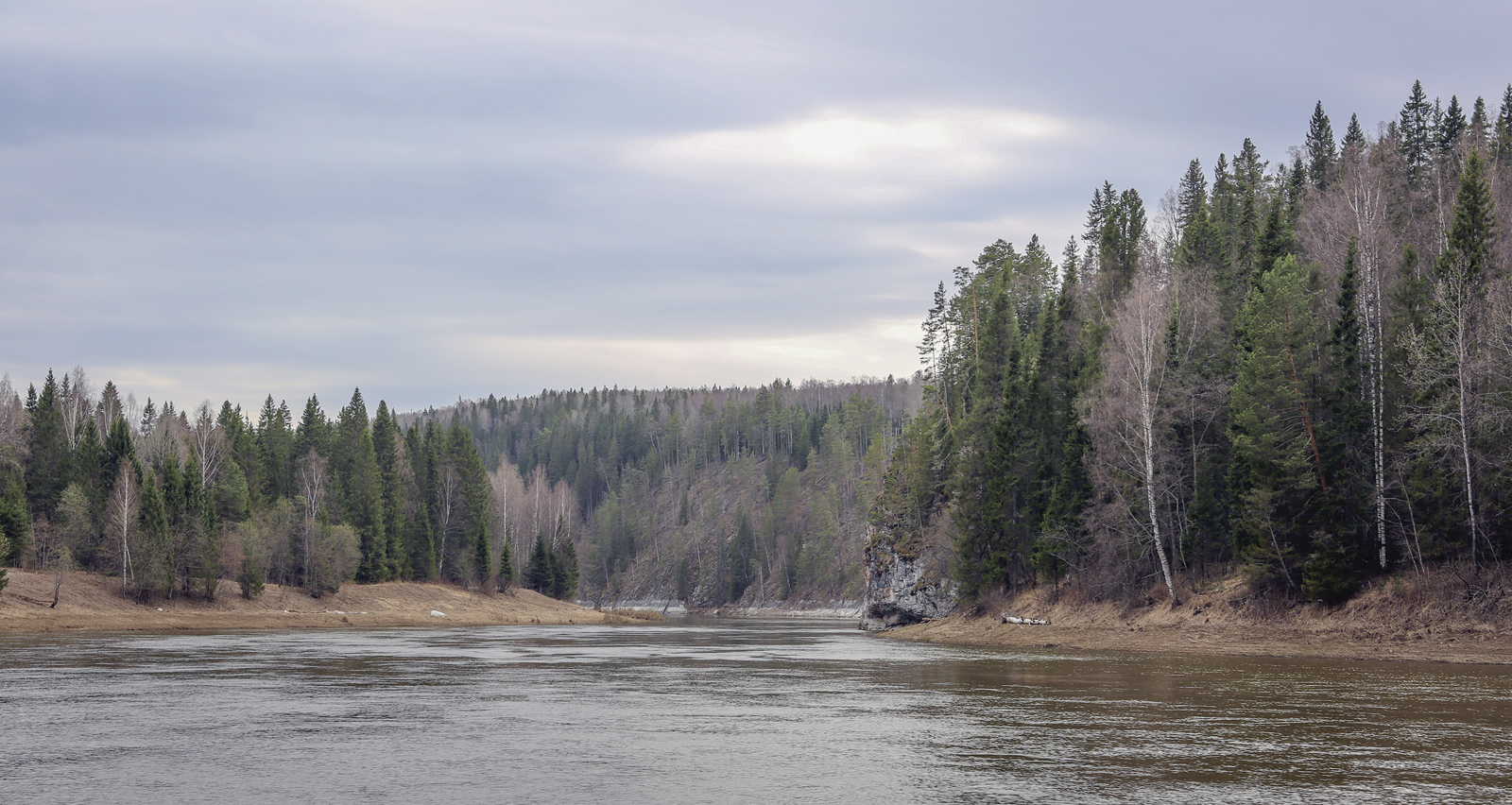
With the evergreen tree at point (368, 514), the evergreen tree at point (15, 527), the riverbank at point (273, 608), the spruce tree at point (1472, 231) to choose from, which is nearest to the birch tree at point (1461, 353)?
the spruce tree at point (1472, 231)

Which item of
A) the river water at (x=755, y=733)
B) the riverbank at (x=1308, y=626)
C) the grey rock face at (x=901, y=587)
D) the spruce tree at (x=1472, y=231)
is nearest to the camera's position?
the river water at (x=755, y=733)

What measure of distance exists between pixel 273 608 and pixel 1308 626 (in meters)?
79.4

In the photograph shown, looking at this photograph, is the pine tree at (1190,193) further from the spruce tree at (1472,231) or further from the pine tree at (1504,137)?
the spruce tree at (1472,231)

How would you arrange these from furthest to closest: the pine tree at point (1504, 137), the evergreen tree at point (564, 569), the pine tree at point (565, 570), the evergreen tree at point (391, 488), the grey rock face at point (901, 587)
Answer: the pine tree at point (565, 570) → the evergreen tree at point (564, 569) → the evergreen tree at point (391, 488) → the grey rock face at point (901, 587) → the pine tree at point (1504, 137)

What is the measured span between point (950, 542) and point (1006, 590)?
8.06 m

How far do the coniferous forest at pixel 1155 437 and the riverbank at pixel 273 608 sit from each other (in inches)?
96.2

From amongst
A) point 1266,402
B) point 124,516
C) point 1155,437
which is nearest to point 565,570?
point 124,516

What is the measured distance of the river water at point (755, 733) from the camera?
564 inches

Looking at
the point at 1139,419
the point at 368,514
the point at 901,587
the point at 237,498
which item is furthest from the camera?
the point at 368,514

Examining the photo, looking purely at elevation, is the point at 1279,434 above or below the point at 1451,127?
A: below

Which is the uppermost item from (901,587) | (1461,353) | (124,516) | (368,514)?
(1461,353)

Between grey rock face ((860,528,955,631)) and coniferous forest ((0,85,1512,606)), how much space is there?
1.50 meters

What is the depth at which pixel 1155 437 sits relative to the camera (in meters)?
55.9

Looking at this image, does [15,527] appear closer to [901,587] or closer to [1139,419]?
[901,587]
